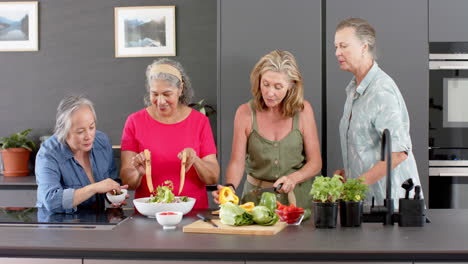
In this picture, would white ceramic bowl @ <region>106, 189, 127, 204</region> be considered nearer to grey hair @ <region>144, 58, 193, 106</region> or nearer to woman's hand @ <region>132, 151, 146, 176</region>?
woman's hand @ <region>132, 151, 146, 176</region>

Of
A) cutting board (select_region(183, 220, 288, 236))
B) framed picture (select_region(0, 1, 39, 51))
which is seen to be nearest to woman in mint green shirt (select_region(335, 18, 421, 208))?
cutting board (select_region(183, 220, 288, 236))

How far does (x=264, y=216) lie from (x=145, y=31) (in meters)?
2.75

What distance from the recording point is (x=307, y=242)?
1965mm

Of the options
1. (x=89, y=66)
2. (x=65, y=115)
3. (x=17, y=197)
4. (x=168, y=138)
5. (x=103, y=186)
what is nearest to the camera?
(x=103, y=186)

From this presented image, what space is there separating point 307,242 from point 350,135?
3.33 ft

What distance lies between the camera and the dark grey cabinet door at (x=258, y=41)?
11.9 feet

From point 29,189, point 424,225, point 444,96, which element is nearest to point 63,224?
point 424,225

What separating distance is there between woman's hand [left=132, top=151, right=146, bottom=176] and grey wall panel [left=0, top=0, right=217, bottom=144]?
1933mm

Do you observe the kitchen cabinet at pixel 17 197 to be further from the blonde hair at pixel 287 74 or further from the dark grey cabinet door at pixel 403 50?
the dark grey cabinet door at pixel 403 50

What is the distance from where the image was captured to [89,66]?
186 inches

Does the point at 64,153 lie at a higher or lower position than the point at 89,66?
lower

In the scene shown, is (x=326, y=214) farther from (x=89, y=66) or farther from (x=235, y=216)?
(x=89, y=66)

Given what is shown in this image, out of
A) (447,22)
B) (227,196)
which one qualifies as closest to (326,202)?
(227,196)

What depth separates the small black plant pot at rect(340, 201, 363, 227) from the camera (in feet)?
7.32
